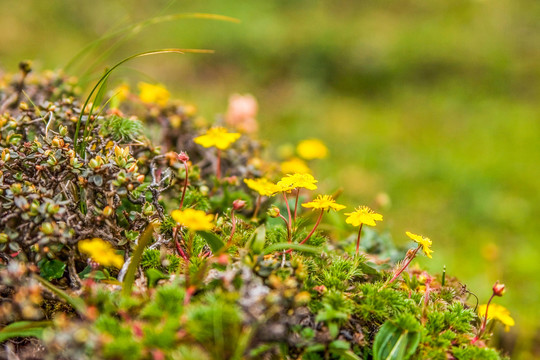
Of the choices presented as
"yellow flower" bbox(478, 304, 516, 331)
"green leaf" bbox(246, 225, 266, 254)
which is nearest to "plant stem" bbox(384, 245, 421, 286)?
"yellow flower" bbox(478, 304, 516, 331)

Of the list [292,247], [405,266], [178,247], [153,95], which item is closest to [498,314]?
[405,266]

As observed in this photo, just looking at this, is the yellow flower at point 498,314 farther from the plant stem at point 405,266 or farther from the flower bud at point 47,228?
the flower bud at point 47,228

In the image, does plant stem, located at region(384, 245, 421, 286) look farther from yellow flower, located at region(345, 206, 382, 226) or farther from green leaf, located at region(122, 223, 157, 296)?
green leaf, located at region(122, 223, 157, 296)

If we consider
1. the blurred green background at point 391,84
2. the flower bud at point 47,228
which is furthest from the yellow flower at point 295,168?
the blurred green background at point 391,84

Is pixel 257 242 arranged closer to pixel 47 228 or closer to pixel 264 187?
pixel 264 187

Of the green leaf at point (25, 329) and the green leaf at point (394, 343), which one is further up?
the green leaf at point (394, 343)

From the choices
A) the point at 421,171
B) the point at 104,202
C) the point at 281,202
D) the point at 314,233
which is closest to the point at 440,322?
the point at 314,233
